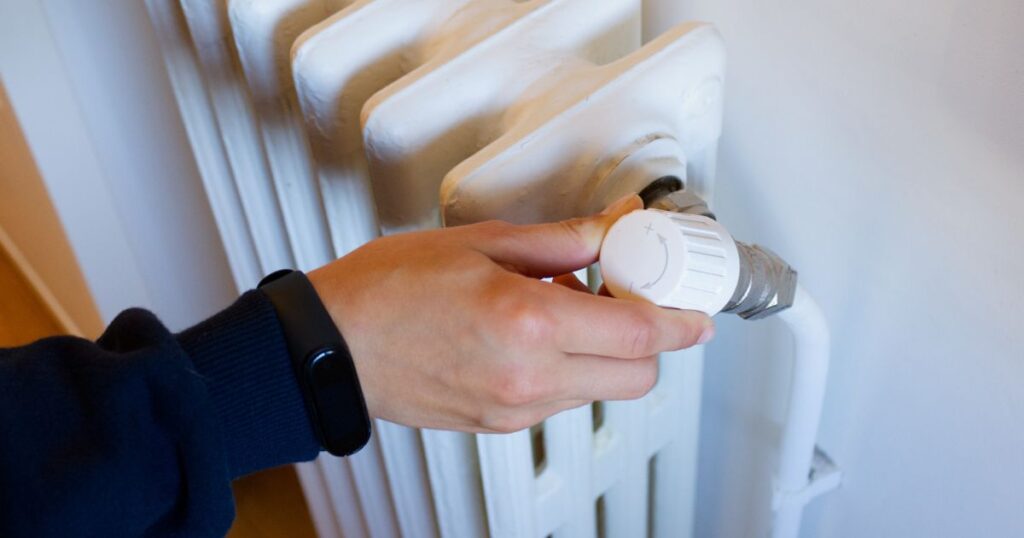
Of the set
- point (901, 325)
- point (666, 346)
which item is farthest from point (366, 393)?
point (901, 325)

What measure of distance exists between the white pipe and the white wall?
37 mm

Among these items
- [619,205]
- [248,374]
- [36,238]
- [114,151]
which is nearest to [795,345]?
[619,205]

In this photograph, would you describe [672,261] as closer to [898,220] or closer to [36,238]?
[898,220]

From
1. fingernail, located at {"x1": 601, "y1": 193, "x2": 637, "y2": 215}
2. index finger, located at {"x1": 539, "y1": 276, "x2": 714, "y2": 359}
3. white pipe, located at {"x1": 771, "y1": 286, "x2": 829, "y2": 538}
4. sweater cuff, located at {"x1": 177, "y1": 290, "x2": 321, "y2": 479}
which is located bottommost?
white pipe, located at {"x1": 771, "y1": 286, "x2": 829, "y2": 538}

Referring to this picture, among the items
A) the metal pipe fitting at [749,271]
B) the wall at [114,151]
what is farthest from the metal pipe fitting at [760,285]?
the wall at [114,151]

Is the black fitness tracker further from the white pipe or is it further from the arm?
the white pipe

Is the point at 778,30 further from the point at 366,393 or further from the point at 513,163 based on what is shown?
the point at 366,393

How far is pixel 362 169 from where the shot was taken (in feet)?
1.79

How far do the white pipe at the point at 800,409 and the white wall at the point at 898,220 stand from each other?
0.04 m

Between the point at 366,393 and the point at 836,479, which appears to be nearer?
the point at 366,393

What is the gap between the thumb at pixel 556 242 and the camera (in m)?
0.38

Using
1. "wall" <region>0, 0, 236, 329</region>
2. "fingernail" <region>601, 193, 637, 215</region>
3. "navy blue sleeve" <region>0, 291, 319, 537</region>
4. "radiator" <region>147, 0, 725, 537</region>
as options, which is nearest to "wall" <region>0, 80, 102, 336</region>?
"wall" <region>0, 0, 236, 329</region>

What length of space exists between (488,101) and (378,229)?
12 centimetres

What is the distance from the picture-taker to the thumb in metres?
0.38
